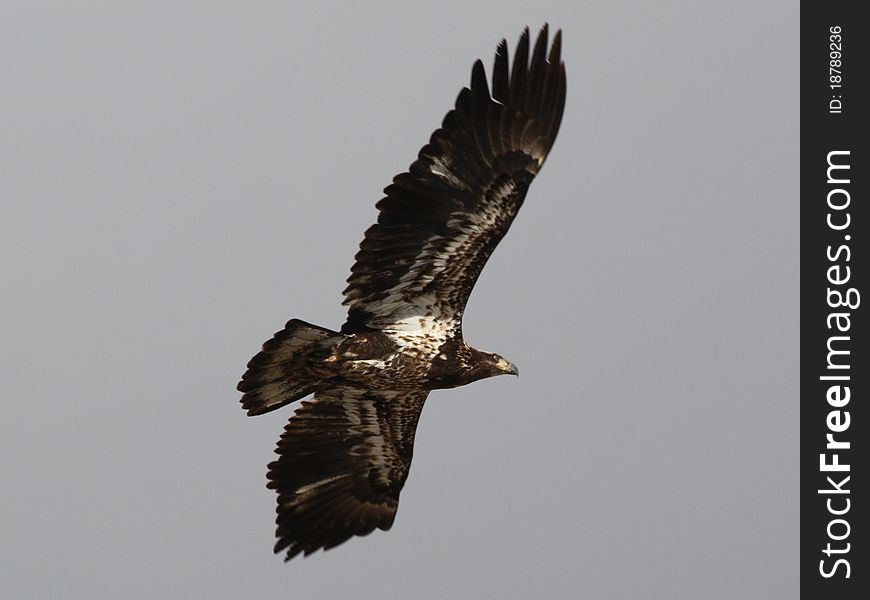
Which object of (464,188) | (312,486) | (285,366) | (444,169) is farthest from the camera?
(312,486)

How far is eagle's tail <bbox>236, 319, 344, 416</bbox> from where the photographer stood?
15.4 meters

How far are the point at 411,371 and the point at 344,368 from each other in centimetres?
54

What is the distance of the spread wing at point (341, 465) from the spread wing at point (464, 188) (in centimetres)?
137

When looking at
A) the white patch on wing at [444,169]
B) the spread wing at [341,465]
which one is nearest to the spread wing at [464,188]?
the white patch on wing at [444,169]

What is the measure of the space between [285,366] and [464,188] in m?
2.01

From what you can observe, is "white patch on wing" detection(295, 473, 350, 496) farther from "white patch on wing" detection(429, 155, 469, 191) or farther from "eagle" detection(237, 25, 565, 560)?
"white patch on wing" detection(429, 155, 469, 191)

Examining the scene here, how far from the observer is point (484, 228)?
15.4 meters

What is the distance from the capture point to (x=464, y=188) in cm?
1515

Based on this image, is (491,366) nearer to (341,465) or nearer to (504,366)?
(504,366)

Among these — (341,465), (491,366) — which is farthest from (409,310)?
(341,465)

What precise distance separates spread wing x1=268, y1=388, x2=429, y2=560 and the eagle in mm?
12

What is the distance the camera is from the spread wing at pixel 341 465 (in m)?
16.8

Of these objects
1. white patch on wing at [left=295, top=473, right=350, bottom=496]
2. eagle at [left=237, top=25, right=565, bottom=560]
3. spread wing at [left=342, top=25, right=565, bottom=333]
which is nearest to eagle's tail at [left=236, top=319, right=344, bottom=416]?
eagle at [left=237, top=25, right=565, bottom=560]
